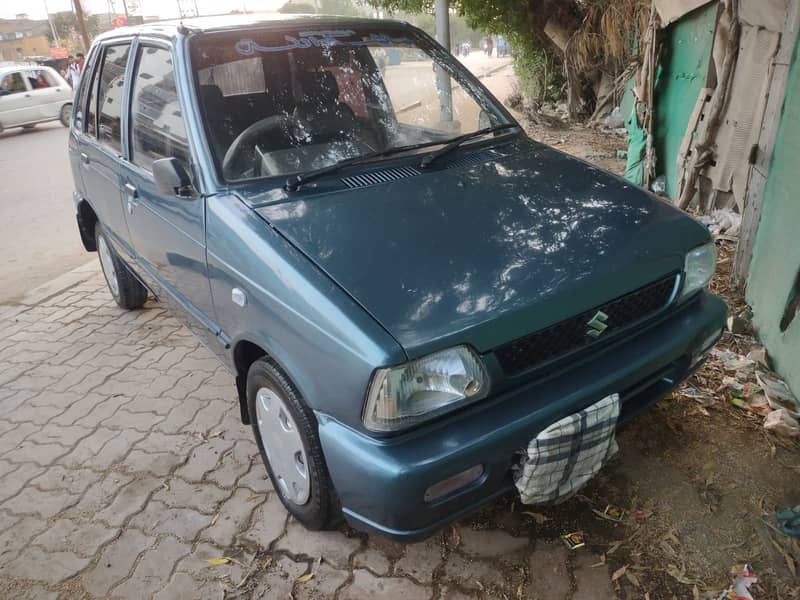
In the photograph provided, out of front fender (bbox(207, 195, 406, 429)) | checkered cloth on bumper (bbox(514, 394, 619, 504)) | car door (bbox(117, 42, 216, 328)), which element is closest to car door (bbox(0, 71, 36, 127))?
car door (bbox(117, 42, 216, 328))

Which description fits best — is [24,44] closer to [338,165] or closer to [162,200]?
[162,200]

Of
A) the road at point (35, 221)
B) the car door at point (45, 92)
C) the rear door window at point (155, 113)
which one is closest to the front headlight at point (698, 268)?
the rear door window at point (155, 113)

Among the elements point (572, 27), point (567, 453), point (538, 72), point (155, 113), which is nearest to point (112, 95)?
point (155, 113)

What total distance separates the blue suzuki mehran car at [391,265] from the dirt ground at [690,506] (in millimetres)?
388

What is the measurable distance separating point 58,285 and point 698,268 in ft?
16.7

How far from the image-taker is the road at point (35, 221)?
18.6 ft

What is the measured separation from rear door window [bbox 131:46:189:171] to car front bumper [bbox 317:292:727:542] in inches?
59.8

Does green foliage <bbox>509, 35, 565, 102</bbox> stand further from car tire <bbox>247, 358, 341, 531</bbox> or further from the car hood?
car tire <bbox>247, 358, 341, 531</bbox>

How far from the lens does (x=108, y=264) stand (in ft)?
14.4

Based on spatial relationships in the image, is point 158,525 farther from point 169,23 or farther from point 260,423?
point 169,23

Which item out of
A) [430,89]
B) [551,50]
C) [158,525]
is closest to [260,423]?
[158,525]

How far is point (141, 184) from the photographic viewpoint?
2.90 m

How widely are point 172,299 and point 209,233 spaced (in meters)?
0.92

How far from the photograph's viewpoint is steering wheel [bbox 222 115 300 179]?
7.72 ft
